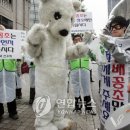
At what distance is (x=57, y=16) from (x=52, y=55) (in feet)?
1.68

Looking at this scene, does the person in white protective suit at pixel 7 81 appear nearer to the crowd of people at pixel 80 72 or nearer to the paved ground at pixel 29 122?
the crowd of people at pixel 80 72

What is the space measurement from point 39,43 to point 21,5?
28879 mm

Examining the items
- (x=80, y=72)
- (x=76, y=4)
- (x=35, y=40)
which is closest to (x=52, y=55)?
(x=35, y=40)

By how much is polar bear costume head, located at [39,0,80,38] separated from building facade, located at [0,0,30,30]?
21.2 meters

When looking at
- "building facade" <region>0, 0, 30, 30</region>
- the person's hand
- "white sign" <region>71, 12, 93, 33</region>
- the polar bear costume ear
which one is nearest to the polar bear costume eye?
the polar bear costume ear

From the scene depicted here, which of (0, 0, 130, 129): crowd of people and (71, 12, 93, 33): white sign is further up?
(71, 12, 93, 33): white sign

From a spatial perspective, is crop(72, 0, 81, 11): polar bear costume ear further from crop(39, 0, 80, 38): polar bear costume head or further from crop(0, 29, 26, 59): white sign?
crop(0, 29, 26, 59): white sign

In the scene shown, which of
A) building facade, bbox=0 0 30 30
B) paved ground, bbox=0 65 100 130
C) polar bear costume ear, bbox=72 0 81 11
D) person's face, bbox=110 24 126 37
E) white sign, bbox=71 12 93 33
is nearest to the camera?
person's face, bbox=110 24 126 37

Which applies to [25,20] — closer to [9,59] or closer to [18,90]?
[18,90]

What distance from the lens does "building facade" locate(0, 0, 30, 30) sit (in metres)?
25.5

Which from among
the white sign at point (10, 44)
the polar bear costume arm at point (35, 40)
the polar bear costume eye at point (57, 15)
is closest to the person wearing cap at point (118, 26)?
the polar bear costume eye at point (57, 15)

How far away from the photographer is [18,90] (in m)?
9.02

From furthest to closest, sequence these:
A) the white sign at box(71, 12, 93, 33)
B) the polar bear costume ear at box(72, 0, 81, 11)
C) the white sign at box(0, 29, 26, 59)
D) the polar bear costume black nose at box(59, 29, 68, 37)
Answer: the white sign at box(71, 12, 93, 33), the white sign at box(0, 29, 26, 59), the polar bear costume ear at box(72, 0, 81, 11), the polar bear costume black nose at box(59, 29, 68, 37)

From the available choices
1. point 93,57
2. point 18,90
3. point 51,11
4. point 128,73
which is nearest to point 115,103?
point 128,73
